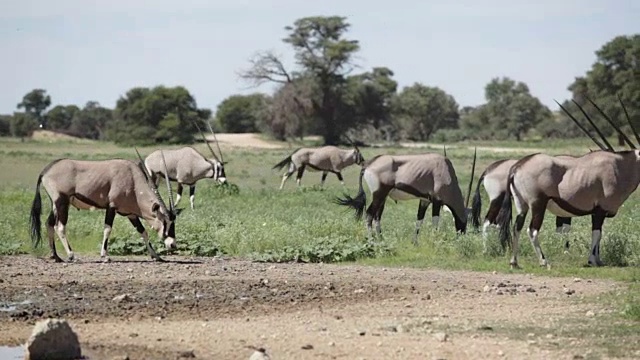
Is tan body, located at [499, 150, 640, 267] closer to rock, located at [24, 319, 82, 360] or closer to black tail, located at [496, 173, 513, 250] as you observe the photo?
black tail, located at [496, 173, 513, 250]

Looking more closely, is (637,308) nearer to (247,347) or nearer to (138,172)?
(247,347)

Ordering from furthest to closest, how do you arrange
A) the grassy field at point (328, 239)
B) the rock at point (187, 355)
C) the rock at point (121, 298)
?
the grassy field at point (328, 239) → the rock at point (121, 298) → the rock at point (187, 355)

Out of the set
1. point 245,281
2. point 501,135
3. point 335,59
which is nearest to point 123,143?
point 335,59

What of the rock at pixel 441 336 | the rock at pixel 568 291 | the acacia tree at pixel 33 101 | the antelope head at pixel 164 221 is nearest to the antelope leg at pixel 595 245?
the rock at pixel 568 291

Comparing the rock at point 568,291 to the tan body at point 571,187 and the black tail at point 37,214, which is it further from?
the black tail at point 37,214

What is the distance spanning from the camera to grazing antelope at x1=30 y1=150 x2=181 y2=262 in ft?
59.2

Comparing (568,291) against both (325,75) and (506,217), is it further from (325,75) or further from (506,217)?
(325,75)

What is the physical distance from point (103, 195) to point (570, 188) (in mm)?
6912

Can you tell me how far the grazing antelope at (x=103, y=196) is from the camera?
1805 centimetres

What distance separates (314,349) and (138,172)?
8.64m

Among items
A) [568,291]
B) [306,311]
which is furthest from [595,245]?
[306,311]

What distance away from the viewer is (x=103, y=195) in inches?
714

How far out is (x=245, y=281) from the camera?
15008 mm

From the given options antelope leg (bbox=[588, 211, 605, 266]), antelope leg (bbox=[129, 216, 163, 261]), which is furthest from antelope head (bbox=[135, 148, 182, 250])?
antelope leg (bbox=[588, 211, 605, 266])
